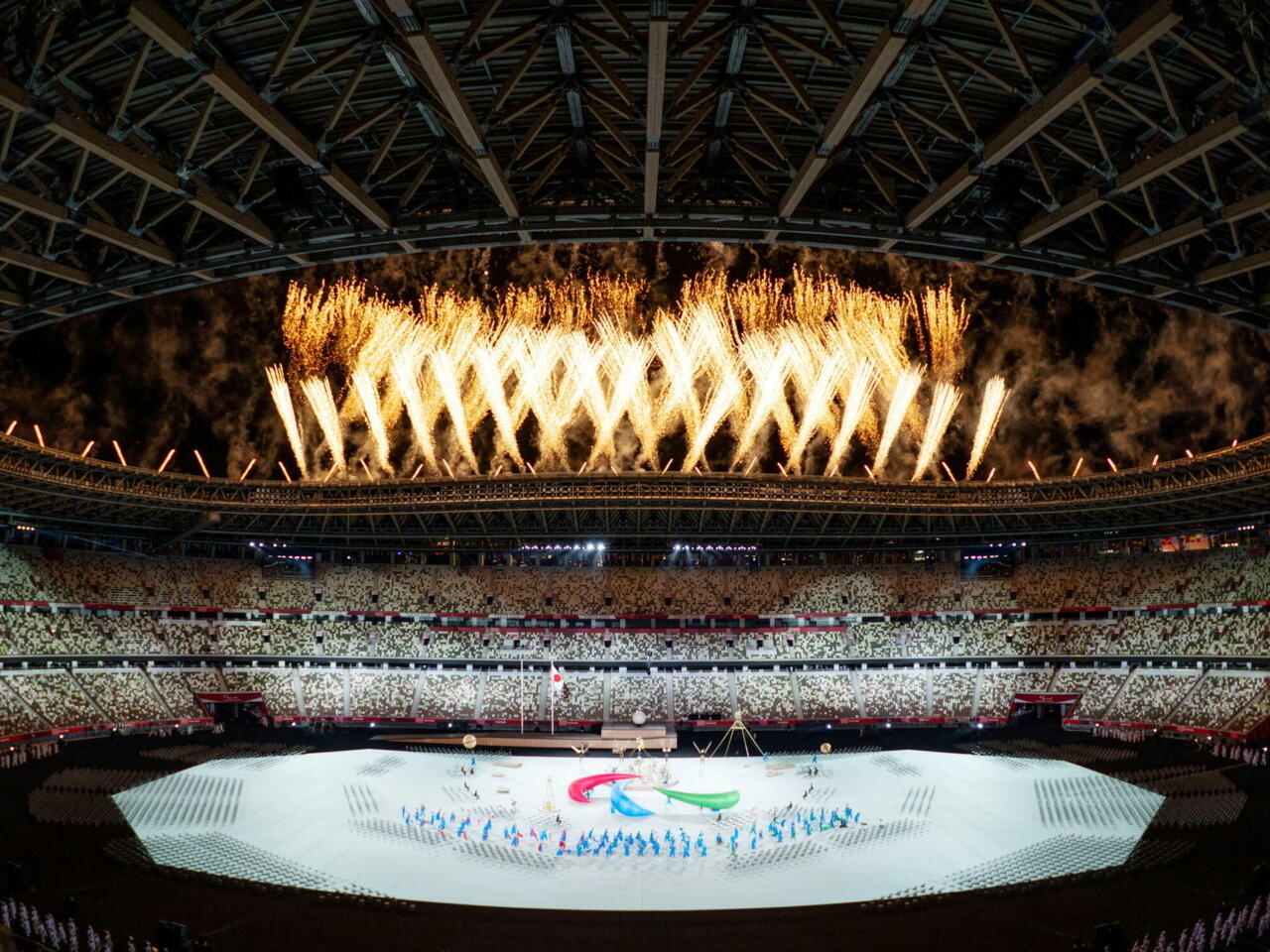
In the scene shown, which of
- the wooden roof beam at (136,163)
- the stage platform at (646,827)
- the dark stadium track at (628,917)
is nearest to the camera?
the wooden roof beam at (136,163)

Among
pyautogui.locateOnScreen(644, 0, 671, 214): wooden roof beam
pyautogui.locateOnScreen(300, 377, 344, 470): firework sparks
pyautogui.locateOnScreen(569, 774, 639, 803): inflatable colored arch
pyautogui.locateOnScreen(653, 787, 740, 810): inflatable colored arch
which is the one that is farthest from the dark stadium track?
pyautogui.locateOnScreen(300, 377, 344, 470): firework sparks

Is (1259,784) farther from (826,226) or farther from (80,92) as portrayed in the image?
(80,92)

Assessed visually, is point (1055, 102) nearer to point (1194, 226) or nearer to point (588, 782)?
point (1194, 226)

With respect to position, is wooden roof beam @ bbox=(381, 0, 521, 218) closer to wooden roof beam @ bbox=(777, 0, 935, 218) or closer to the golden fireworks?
wooden roof beam @ bbox=(777, 0, 935, 218)

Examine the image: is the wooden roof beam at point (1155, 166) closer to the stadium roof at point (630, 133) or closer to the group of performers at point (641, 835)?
the stadium roof at point (630, 133)

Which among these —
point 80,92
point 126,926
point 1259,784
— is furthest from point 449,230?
point 1259,784

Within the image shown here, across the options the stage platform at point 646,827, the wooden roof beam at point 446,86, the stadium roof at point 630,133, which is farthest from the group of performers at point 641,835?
the wooden roof beam at point 446,86

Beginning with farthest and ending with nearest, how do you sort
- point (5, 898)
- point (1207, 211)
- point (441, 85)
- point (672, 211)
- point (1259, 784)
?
point (1259, 784) < point (5, 898) < point (672, 211) < point (1207, 211) < point (441, 85)
